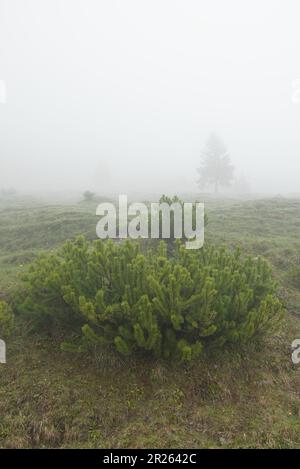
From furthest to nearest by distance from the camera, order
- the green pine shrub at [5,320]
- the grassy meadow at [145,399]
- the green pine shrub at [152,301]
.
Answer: the green pine shrub at [5,320] → the green pine shrub at [152,301] → the grassy meadow at [145,399]

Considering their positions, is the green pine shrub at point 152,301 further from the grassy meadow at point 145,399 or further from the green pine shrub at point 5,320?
the grassy meadow at point 145,399

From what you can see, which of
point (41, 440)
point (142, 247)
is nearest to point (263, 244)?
point (142, 247)

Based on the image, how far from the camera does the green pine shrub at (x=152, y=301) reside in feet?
18.6

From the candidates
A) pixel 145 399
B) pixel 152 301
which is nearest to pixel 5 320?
pixel 152 301

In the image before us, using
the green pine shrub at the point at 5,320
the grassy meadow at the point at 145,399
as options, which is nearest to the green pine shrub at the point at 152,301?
the green pine shrub at the point at 5,320

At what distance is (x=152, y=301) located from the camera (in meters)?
6.14

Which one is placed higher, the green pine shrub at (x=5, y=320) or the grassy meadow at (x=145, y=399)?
the green pine shrub at (x=5, y=320)

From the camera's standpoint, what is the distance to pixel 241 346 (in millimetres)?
6695

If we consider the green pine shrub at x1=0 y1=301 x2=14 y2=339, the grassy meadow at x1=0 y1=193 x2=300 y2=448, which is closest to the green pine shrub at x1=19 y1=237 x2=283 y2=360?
the green pine shrub at x1=0 y1=301 x2=14 y2=339

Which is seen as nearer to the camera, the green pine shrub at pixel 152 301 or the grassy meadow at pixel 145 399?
the grassy meadow at pixel 145 399

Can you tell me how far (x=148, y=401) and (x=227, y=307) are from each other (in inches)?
84.2

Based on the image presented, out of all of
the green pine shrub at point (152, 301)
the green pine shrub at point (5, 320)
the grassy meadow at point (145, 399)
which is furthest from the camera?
the green pine shrub at point (5, 320)

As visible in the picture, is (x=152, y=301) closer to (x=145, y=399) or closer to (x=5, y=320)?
(x=145, y=399)
